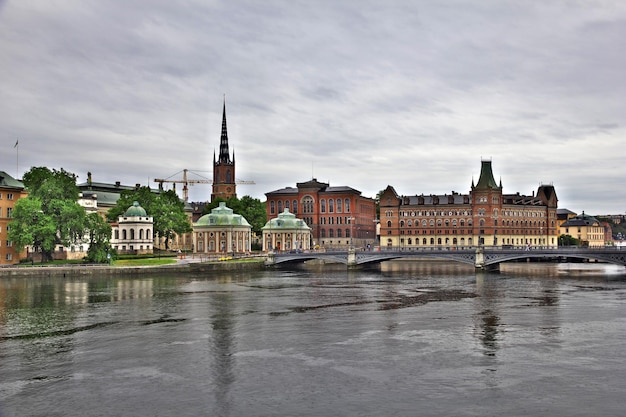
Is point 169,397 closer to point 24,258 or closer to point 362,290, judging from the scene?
point 362,290

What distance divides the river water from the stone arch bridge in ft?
107

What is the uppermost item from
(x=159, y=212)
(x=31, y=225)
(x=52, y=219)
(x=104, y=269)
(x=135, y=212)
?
(x=159, y=212)

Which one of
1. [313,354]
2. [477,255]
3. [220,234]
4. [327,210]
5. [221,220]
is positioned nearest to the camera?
[313,354]

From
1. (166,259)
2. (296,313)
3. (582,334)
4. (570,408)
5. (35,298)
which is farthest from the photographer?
(166,259)

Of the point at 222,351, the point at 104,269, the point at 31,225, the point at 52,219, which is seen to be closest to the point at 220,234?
the point at 104,269

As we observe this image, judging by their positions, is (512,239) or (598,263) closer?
(598,263)

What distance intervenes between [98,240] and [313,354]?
7627 cm

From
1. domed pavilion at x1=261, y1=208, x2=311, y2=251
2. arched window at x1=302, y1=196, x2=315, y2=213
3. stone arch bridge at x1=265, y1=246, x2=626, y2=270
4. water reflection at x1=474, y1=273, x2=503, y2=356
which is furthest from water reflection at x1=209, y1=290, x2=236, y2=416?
arched window at x1=302, y1=196, x2=315, y2=213

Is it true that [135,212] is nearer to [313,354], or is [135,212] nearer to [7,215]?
[7,215]

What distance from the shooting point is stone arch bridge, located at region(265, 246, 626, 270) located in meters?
103

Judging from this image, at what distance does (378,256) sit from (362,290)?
44049mm

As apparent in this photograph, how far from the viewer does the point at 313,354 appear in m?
39.1

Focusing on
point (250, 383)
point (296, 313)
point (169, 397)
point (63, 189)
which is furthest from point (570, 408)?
point (63, 189)

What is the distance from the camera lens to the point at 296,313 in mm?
57531
